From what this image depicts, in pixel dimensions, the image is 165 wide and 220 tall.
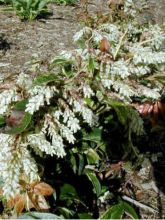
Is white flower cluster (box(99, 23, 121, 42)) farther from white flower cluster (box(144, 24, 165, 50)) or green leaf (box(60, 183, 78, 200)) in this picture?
green leaf (box(60, 183, 78, 200))

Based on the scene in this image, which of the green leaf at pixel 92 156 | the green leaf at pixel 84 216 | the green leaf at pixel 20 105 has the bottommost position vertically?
the green leaf at pixel 84 216

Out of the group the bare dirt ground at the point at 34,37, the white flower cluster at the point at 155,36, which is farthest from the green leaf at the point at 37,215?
the bare dirt ground at the point at 34,37

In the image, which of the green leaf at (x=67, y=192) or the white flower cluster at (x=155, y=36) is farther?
the white flower cluster at (x=155, y=36)

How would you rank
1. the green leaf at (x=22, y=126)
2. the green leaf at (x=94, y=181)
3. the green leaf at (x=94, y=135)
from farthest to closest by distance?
the green leaf at (x=94, y=135) < the green leaf at (x=94, y=181) < the green leaf at (x=22, y=126)

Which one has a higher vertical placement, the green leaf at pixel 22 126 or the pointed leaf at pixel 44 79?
the pointed leaf at pixel 44 79

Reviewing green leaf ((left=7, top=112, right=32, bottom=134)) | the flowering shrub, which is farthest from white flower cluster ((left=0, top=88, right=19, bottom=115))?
green leaf ((left=7, top=112, right=32, bottom=134))

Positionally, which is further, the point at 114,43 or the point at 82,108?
the point at 114,43

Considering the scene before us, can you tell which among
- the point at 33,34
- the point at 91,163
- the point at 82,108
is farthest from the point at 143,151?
the point at 33,34

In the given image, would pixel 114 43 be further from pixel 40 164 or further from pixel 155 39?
pixel 40 164

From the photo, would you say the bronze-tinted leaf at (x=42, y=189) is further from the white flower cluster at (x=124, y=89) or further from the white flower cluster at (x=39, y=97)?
the white flower cluster at (x=124, y=89)
